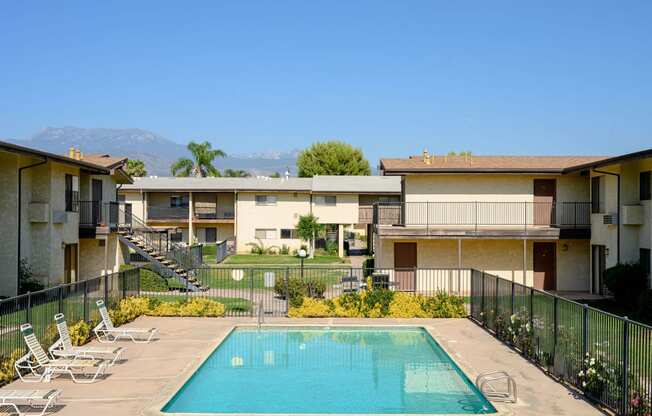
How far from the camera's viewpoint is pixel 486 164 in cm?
3388

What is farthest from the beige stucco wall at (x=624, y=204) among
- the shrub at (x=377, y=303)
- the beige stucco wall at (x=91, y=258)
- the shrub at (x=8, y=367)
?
the beige stucco wall at (x=91, y=258)

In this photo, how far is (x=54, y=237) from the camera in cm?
2830

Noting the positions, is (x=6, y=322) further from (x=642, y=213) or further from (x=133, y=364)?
(x=642, y=213)

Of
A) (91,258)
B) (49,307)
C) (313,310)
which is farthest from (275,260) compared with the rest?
(49,307)

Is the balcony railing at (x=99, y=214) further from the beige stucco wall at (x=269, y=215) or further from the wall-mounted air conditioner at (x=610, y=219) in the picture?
the beige stucco wall at (x=269, y=215)

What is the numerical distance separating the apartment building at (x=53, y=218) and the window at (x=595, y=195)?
68.5 ft

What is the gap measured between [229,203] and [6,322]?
44183mm

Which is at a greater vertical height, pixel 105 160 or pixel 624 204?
pixel 105 160

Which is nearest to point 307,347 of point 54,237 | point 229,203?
point 54,237

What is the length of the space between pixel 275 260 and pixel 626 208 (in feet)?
86.9

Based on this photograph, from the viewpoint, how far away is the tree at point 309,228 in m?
52.5

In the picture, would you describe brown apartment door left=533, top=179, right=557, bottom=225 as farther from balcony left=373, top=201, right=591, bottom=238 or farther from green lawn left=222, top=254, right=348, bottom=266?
green lawn left=222, top=254, right=348, bottom=266

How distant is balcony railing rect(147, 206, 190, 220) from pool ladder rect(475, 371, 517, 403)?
43.8 meters

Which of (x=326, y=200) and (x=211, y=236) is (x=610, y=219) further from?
(x=211, y=236)
